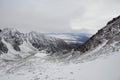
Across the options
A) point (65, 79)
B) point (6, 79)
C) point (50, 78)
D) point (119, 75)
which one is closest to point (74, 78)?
point (65, 79)

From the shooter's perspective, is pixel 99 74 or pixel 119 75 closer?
pixel 119 75

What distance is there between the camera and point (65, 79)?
627 inches

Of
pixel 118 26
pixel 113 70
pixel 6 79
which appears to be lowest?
pixel 6 79

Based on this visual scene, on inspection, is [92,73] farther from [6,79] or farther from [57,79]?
[6,79]

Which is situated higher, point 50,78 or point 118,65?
point 118,65

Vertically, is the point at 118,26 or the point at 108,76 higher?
the point at 118,26

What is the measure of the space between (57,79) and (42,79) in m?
2.08

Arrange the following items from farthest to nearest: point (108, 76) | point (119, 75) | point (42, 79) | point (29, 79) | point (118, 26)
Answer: point (118, 26)
point (29, 79)
point (42, 79)
point (108, 76)
point (119, 75)

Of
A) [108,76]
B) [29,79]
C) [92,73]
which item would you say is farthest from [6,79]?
[108,76]

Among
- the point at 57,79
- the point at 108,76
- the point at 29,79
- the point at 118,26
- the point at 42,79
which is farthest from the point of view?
the point at 118,26

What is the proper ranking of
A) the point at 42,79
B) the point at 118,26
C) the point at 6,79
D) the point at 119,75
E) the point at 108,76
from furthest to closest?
the point at 118,26
the point at 6,79
the point at 42,79
the point at 108,76
the point at 119,75

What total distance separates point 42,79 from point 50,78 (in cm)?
95

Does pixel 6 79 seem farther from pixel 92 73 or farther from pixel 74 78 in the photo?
pixel 92 73

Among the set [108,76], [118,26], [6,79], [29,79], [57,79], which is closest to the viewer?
[108,76]
